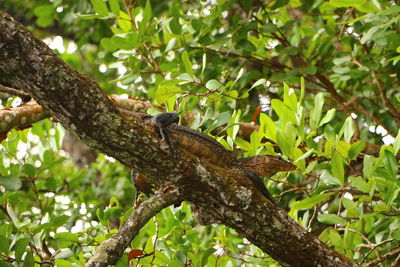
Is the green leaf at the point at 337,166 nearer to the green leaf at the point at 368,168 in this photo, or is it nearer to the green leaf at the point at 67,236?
the green leaf at the point at 368,168

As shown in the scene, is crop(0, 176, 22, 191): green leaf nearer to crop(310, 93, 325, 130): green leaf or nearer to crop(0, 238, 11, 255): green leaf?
crop(0, 238, 11, 255): green leaf

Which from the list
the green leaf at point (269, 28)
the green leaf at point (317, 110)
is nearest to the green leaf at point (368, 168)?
the green leaf at point (317, 110)

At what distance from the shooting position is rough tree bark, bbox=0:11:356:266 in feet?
4.77

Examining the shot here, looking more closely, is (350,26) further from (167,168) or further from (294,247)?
(167,168)

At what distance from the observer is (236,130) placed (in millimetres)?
2475

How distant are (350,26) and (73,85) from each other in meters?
2.46

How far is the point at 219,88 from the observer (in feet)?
8.13

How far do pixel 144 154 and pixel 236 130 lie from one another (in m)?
0.84

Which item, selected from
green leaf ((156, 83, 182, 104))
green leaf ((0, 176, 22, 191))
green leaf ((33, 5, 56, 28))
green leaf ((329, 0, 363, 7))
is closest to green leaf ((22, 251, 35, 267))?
green leaf ((0, 176, 22, 191))

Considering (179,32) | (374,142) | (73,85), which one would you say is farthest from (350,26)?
(73,85)

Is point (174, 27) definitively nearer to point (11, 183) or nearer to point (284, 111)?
point (284, 111)

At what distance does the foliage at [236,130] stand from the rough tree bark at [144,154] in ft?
0.81

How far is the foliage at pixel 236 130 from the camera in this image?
91.2 inches

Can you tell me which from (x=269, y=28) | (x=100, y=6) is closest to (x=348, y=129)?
(x=269, y=28)
